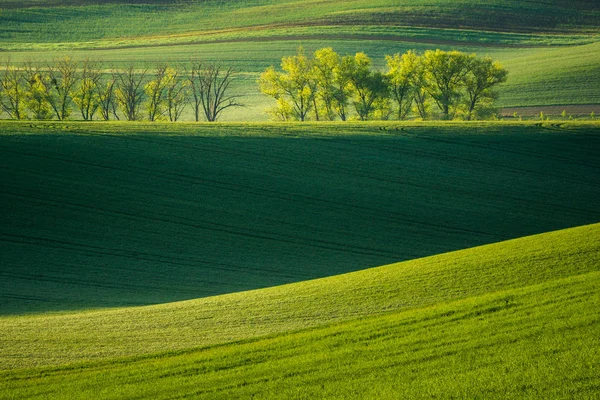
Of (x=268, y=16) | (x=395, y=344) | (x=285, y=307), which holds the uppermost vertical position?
(x=268, y=16)

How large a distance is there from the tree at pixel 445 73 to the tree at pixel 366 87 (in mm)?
3820

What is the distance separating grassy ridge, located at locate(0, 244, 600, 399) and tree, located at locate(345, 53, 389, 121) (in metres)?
47.5

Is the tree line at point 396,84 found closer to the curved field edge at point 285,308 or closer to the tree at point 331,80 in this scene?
the tree at point 331,80

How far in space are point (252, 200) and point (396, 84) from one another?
31625 mm

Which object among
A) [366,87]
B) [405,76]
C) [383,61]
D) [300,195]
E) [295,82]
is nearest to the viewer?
[300,195]

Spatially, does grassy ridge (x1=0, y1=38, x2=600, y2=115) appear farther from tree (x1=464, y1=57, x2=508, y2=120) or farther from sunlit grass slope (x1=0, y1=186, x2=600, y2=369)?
sunlit grass slope (x1=0, y1=186, x2=600, y2=369)

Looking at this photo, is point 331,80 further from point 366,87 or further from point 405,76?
point 405,76

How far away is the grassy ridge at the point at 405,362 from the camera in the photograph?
10867 mm

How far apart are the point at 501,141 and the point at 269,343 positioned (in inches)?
1280

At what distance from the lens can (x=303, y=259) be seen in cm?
2761

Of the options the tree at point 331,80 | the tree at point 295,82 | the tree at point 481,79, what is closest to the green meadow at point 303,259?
the tree at point 295,82

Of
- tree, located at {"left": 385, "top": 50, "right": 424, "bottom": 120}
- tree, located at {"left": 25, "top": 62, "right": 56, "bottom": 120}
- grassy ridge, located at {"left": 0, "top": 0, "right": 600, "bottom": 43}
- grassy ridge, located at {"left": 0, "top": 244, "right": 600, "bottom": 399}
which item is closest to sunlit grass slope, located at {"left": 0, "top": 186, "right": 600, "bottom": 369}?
grassy ridge, located at {"left": 0, "top": 244, "right": 600, "bottom": 399}

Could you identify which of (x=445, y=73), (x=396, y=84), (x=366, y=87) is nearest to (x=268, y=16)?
(x=366, y=87)

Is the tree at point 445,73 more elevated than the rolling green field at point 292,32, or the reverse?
the rolling green field at point 292,32
